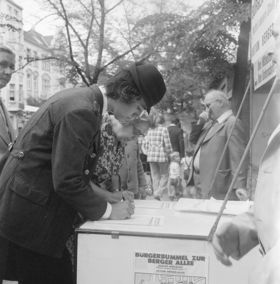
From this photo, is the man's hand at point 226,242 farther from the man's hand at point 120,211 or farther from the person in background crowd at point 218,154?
the person in background crowd at point 218,154

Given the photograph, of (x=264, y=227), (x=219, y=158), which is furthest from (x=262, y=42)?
(x=219, y=158)

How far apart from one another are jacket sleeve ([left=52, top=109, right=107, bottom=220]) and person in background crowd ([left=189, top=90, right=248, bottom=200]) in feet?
5.12

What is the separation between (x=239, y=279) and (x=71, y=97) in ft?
2.86

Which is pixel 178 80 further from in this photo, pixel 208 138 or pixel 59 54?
pixel 208 138

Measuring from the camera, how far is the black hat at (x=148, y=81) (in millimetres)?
1760

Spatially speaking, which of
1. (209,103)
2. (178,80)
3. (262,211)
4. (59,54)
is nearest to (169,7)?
(178,80)

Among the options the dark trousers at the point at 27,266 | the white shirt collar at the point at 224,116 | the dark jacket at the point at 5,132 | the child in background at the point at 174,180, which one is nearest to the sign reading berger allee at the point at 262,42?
the dark trousers at the point at 27,266

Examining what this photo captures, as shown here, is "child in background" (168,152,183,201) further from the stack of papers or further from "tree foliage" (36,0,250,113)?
the stack of papers

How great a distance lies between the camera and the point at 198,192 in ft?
12.0

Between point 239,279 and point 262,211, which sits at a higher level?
point 262,211

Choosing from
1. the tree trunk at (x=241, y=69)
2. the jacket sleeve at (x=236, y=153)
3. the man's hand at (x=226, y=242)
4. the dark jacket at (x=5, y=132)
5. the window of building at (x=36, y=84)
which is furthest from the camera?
the window of building at (x=36, y=84)

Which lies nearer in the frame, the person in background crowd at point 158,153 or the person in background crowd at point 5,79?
the person in background crowd at point 5,79

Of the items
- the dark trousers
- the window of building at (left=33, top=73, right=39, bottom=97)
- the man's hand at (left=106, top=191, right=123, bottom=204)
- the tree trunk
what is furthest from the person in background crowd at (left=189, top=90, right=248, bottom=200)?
the window of building at (left=33, top=73, right=39, bottom=97)

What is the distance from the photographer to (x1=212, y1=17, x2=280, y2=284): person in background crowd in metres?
0.78
